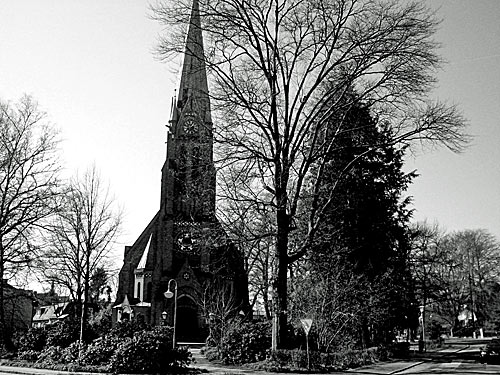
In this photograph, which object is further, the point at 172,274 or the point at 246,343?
the point at 172,274

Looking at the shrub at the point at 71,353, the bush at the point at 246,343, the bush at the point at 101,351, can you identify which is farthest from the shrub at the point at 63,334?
the bush at the point at 246,343

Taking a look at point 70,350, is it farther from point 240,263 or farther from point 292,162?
point 240,263

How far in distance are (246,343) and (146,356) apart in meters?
5.26

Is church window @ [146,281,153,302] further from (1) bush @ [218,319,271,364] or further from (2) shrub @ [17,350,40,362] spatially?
(1) bush @ [218,319,271,364]

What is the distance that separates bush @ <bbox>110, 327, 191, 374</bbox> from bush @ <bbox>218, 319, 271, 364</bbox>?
3.64m

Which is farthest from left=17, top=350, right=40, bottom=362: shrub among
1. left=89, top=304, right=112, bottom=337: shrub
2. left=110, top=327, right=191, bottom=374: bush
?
left=110, top=327, right=191, bottom=374: bush

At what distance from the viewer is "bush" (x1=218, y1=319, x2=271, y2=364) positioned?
21500 millimetres

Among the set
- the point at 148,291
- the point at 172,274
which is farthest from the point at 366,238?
the point at 148,291

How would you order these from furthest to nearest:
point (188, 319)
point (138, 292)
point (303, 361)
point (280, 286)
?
point (138, 292) → point (188, 319) → point (280, 286) → point (303, 361)

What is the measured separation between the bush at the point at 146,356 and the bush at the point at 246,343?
3.64m

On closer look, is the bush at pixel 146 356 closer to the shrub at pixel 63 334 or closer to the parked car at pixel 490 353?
the shrub at pixel 63 334

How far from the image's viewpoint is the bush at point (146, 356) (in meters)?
17.8

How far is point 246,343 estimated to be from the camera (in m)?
21.8

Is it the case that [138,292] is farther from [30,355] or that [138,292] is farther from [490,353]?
[490,353]
